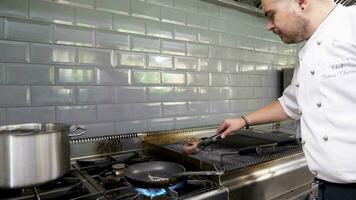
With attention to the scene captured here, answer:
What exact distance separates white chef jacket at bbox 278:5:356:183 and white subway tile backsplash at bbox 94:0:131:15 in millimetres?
826

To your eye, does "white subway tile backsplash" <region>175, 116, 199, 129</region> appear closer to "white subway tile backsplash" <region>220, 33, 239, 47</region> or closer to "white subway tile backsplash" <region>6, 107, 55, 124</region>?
"white subway tile backsplash" <region>220, 33, 239, 47</region>

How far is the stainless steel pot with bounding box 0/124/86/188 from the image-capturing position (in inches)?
27.5

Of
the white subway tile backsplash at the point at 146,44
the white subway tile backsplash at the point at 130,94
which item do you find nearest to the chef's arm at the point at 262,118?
the white subway tile backsplash at the point at 130,94

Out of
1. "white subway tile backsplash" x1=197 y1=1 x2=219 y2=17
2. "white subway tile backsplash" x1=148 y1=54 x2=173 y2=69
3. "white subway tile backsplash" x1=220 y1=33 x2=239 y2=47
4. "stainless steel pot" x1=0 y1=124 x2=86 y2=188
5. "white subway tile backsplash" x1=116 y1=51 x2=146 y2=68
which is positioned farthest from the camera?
"white subway tile backsplash" x1=220 y1=33 x2=239 y2=47

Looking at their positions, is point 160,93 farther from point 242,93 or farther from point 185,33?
point 242,93

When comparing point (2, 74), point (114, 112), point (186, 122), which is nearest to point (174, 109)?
point (186, 122)

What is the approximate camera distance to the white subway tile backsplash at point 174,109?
1.42 m

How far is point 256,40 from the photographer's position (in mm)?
1893

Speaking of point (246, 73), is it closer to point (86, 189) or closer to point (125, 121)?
point (125, 121)

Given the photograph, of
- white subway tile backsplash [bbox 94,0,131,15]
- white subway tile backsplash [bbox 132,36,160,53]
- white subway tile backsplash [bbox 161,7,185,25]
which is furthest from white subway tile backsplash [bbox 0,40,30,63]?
white subway tile backsplash [bbox 161,7,185,25]

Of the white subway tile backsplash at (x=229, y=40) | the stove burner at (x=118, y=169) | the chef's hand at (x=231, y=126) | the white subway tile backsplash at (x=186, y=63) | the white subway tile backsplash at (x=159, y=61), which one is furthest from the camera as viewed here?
the white subway tile backsplash at (x=229, y=40)

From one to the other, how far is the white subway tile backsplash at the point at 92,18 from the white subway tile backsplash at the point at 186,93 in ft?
1.65

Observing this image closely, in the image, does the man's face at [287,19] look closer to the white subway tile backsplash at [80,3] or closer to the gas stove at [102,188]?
the gas stove at [102,188]

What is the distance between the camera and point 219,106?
169 cm
